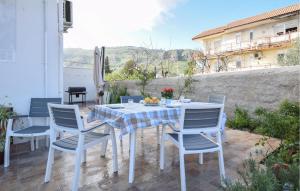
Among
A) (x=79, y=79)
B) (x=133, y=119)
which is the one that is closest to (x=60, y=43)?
(x=133, y=119)

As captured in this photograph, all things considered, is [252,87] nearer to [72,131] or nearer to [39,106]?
[72,131]

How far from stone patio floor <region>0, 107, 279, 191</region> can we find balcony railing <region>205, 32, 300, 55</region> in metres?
Answer: 16.6

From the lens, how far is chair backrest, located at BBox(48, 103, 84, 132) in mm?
2445

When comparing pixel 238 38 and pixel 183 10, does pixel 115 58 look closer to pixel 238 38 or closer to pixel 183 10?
pixel 183 10

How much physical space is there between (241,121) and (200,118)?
10.5ft

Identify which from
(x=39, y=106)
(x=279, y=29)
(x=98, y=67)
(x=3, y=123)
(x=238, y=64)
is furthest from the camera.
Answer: (x=238, y=64)

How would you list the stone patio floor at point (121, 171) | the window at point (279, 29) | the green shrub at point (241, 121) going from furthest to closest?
the window at point (279, 29), the green shrub at point (241, 121), the stone patio floor at point (121, 171)

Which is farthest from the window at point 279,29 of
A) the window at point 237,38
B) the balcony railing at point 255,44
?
the window at point 237,38

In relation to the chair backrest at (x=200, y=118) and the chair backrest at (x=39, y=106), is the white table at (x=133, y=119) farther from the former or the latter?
the chair backrest at (x=39, y=106)

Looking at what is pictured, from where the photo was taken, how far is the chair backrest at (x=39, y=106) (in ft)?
Answer: 12.8

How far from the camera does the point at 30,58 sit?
4.10 metres

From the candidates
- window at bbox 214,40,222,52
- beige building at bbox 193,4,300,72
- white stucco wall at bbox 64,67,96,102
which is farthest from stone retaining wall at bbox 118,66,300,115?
window at bbox 214,40,222,52

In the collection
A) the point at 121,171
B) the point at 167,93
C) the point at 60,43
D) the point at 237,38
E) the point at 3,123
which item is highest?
the point at 237,38

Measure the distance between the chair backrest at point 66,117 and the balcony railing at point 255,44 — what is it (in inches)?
711
